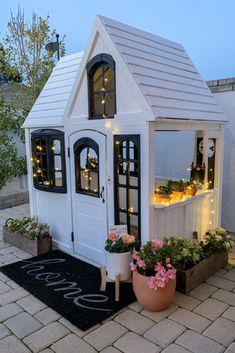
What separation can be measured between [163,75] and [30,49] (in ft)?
14.9

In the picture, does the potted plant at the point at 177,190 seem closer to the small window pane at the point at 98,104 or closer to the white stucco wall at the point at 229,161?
the small window pane at the point at 98,104

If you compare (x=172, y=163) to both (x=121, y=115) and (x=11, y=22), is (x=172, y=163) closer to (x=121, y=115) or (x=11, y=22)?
(x=121, y=115)

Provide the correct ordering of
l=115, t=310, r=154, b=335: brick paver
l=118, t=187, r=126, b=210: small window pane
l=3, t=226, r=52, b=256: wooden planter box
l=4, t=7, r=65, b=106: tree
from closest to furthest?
l=115, t=310, r=154, b=335: brick paver → l=118, t=187, r=126, b=210: small window pane → l=3, t=226, r=52, b=256: wooden planter box → l=4, t=7, r=65, b=106: tree

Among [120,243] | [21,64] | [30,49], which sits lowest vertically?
[120,243]

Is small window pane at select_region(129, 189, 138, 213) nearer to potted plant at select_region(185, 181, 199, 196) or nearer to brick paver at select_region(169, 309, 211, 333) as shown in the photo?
potted plant at select_region(185, 181, 199, 196)

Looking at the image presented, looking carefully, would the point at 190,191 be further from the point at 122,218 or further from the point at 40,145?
the point at 40,145

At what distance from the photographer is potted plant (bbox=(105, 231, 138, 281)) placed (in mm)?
3361

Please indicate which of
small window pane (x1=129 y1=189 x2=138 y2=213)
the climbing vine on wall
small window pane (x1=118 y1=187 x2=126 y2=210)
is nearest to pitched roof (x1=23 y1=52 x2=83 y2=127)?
small window pane (x1=118 y1=187 x2=126 y2=210)

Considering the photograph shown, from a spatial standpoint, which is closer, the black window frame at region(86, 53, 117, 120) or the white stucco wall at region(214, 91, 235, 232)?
the black window frame at region(86, 53, 117, 120)

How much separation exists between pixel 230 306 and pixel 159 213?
1.28 metres

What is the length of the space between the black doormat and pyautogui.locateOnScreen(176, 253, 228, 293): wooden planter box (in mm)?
610

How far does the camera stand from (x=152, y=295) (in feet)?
9.70

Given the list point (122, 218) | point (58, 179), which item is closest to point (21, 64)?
point (58, 179)

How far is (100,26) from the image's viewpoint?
3.50 metres
